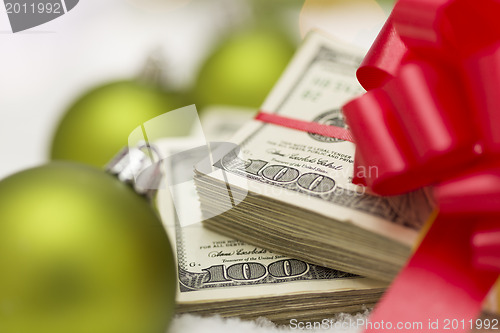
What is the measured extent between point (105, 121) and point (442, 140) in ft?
1.61

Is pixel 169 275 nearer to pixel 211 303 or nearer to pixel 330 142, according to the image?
pixel 211 303

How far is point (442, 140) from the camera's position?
1.45 feet

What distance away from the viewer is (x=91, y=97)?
33.2 inches

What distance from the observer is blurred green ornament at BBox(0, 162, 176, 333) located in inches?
19.2

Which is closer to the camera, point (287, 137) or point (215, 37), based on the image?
point (287, 137)

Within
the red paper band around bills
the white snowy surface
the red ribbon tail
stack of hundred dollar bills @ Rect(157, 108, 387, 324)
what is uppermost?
the red paper band around bills

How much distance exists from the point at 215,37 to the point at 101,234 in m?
0.52

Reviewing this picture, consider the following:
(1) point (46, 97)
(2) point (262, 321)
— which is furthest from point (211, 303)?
(1) point (46, 97)

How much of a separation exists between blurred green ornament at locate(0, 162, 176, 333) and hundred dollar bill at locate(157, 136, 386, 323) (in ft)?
0.18

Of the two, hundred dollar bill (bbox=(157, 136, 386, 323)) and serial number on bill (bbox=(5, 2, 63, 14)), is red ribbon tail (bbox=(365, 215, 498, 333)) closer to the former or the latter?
hundred dollar bill (bbox=(157, 136, 386, 323))

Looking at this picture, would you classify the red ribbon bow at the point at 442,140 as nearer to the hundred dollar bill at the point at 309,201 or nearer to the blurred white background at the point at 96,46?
the hundred dollar bill at the point at 309,201

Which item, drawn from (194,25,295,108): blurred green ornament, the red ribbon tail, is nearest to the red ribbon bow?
the red ribbon tail

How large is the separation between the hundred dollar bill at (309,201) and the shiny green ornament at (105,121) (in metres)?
0.19

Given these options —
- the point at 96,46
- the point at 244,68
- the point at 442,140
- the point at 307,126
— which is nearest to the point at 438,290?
the point at 442,140
